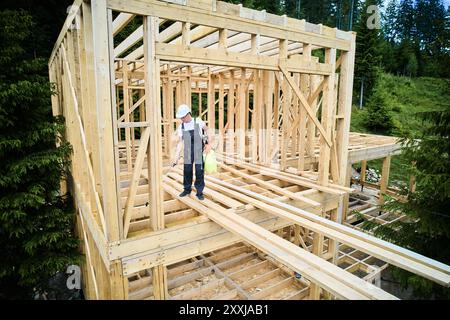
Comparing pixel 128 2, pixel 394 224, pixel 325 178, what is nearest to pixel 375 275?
pixel 394 224

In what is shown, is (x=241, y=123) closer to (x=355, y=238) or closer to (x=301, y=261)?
(x=355, y=238)

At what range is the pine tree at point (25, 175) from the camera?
5504 millimetres

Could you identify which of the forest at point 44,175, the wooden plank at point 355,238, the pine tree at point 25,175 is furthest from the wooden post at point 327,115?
the pine tree at point 25,175

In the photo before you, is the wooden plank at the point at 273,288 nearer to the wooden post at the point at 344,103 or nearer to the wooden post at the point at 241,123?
the wooden post at the point at 344,103

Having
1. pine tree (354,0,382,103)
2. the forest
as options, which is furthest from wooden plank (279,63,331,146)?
pine tree (354,0,382,103)

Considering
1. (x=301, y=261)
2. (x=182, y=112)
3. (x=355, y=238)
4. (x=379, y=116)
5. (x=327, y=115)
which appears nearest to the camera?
(x=301, y=261)

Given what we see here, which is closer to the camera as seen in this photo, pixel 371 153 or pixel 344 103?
pixel 344 103

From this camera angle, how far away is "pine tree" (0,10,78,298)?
550cm

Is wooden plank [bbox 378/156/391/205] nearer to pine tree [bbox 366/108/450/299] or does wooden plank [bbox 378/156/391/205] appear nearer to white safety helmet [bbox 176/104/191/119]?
pine tree [bbox 366/108/450/299]

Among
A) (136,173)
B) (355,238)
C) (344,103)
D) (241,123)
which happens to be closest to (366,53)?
(241,123)

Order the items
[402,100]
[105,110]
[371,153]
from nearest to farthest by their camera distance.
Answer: [105,110]
[371,153]
[402,100]

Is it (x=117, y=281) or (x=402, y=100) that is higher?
(x=402, y=100)

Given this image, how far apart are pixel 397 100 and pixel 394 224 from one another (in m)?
31.2

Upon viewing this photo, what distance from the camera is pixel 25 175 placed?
5754 mm
